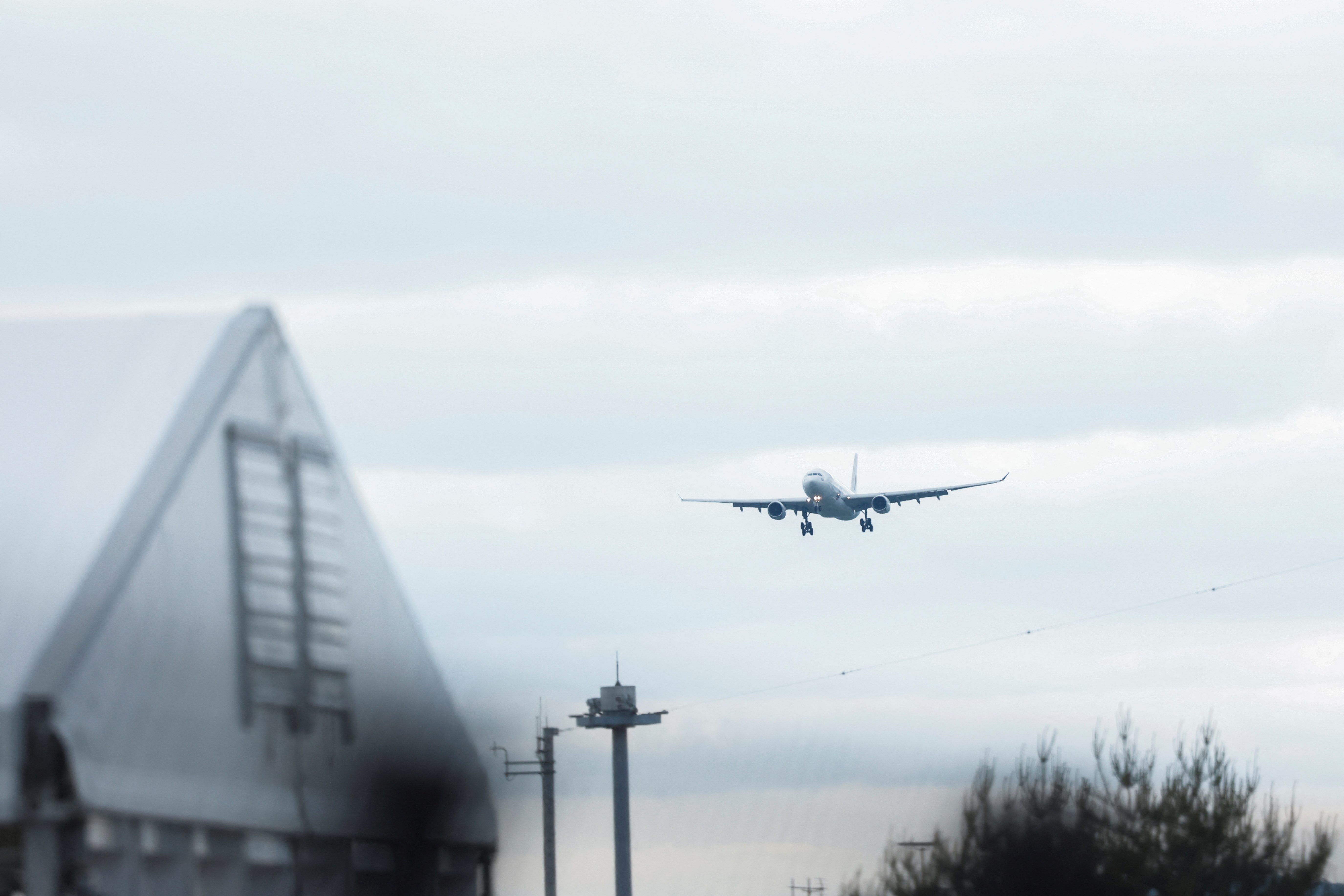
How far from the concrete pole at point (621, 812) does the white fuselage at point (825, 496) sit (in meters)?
19.1

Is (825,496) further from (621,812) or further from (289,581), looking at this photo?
(289,581)

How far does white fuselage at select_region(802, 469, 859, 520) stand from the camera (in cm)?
7856

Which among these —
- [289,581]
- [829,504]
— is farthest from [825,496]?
[289,581]

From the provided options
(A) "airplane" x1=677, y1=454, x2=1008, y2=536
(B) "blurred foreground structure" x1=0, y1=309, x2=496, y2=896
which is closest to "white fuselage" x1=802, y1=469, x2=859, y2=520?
(A) "airplane" x1=677, y1=454, x2=1008, y2=536

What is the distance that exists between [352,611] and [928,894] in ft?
107

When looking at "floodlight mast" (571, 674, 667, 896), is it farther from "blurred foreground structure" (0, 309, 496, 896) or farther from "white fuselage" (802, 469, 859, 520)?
"blurred foreground structure" (0, 309, 496, 896)

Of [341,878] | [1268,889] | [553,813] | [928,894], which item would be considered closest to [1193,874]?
[1268,889]

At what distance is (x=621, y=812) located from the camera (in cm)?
6091

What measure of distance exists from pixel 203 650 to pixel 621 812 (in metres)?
52.4

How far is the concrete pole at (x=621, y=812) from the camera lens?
193 feet

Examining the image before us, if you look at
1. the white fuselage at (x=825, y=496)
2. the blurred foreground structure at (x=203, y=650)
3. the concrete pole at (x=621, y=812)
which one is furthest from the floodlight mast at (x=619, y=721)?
the blurred foreground structure at (x=203, y=650)

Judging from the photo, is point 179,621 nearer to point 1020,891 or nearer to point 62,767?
point 62,767

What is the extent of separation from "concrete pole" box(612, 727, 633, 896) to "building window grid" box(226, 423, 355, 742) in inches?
1941

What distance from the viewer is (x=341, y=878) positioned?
1100 centimetres
